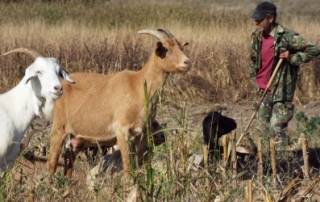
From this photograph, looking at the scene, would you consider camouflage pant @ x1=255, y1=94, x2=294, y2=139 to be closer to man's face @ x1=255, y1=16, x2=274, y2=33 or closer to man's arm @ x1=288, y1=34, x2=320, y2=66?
man's arm @ x1=288, y1=34, x2=320, y2=66

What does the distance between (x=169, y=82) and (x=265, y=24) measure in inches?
238

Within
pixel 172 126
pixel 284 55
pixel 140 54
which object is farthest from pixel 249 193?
pixel 140 54

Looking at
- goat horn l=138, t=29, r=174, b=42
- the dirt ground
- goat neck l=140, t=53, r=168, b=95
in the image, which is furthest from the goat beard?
goat horn l=138, t=29, r=174, b=42

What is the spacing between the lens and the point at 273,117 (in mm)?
10867

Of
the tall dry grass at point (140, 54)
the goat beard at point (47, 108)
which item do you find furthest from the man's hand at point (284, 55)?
the tall dry grass at point (140, 54)

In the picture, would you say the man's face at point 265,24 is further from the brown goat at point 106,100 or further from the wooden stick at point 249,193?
the wooden stick at point 249,193

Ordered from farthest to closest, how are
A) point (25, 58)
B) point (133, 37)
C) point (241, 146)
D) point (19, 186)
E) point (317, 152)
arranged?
point (133, 37) → point (25, 58) → point (317, 152) → point (241, 146) → point (19, 186)

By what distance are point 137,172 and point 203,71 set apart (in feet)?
34.8

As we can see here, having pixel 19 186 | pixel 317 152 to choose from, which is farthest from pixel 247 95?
pixel 19 186

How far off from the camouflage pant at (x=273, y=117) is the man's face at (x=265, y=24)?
2.57 ft

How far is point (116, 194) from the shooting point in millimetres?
7398

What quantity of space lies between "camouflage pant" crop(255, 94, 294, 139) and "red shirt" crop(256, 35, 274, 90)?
19cm

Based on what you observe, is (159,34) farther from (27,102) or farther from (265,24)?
(27,102)

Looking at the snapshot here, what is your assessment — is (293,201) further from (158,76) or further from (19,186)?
(158,76)
